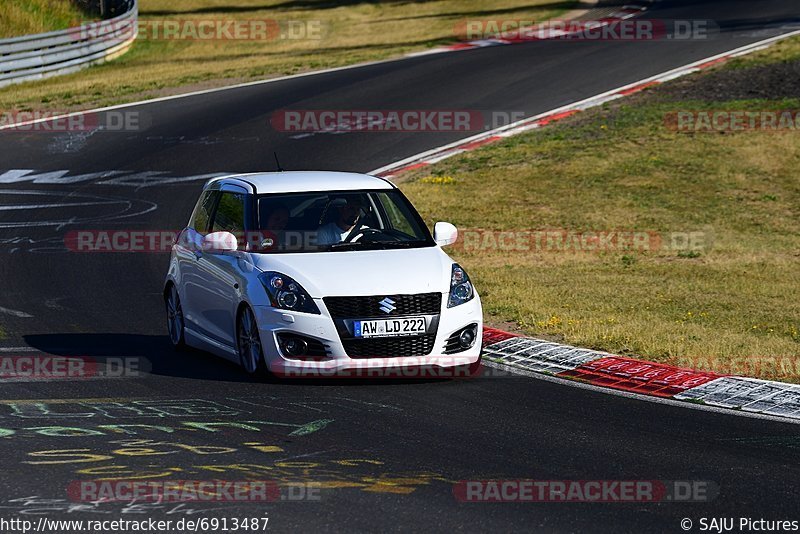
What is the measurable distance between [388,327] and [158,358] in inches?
104

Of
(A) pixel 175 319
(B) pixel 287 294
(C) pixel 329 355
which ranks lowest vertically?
(C) pixel 329 355

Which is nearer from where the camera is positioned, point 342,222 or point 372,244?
point 372,244

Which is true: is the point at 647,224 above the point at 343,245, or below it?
Result: below

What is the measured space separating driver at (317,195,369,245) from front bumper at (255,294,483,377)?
3.63 feet

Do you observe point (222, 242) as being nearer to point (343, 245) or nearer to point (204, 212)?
point (343, 245)

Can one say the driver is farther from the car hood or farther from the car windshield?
the car hood

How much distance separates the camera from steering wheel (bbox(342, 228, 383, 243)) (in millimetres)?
11570

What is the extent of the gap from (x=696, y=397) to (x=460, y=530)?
13.5ft

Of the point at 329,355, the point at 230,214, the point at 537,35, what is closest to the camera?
the point at 329,355

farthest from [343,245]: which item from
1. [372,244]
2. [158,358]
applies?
[158,358]

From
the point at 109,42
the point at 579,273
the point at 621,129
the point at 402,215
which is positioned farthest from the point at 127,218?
the point at 109,42

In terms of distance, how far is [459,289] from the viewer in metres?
11.0

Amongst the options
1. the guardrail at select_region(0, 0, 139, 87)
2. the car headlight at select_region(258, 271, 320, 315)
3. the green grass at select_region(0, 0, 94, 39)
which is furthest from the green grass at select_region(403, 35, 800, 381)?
the green grass at select_region(0, 0, 94, 39)

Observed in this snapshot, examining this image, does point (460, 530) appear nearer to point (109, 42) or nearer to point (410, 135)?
point (410, 135)
